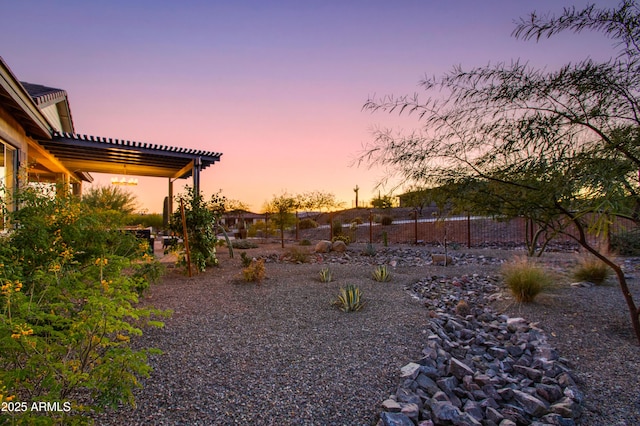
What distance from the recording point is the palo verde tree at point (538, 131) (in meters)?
2.75

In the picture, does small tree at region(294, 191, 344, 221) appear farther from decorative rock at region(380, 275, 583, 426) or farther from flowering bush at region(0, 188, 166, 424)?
decorative rock at region(380, 275, 583, 426)

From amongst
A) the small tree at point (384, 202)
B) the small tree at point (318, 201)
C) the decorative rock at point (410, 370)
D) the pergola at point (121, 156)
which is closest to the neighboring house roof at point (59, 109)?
the pergola at point (121, 156)

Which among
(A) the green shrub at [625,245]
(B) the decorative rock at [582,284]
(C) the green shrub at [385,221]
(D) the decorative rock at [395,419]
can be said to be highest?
(C) the green shrub at [385,221]

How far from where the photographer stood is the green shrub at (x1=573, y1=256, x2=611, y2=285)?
6.37m

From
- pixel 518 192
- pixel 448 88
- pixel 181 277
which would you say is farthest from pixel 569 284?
pixel 181 277

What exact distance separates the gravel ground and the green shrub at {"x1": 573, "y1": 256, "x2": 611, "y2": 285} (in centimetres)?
72

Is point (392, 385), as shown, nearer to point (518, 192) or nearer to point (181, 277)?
point (518, 192)

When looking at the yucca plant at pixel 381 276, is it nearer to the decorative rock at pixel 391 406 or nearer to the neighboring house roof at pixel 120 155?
the decorative rock at pixel 391 406

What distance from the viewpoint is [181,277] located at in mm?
6965

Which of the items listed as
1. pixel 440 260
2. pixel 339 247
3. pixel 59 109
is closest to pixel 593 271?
pixel 440 260

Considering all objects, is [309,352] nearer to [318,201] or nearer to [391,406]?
[391,406]

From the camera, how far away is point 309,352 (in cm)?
327

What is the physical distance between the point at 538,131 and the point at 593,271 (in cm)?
485

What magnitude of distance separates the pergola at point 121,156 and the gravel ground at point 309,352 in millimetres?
3985
